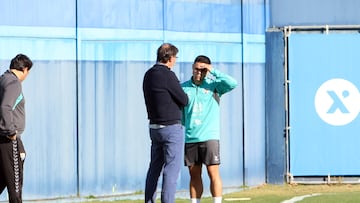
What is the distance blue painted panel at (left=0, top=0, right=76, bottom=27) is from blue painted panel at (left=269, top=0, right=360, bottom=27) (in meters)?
3.84

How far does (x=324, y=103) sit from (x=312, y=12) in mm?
1482

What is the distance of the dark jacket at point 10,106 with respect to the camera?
9.30 metres

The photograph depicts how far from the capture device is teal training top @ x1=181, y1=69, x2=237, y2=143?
1055 cm

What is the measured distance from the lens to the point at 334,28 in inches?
641

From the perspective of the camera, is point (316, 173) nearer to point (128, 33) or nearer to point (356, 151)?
point (356, 151)

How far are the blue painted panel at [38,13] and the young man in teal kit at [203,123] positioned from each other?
3.59m

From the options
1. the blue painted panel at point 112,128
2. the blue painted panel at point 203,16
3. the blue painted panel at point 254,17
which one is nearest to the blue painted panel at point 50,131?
the blue painted panel at point 112,128

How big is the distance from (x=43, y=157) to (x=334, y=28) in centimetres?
541

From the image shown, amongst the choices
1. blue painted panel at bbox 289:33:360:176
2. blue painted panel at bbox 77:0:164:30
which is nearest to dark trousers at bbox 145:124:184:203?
blue painted panel at bbox 77:0:164:30

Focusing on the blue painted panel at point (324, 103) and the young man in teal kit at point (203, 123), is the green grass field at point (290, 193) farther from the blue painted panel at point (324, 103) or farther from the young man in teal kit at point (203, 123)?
the young man in teal kit at point (203, 123)

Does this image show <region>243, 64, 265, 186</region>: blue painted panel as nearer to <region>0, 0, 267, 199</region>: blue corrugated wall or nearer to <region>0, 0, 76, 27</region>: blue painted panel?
<region>0, 0, 267, 199</region>: blue corrugated wall

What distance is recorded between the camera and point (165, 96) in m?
10.0

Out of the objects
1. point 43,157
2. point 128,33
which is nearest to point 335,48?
point 128,33

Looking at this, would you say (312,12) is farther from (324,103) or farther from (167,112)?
(167,112)
